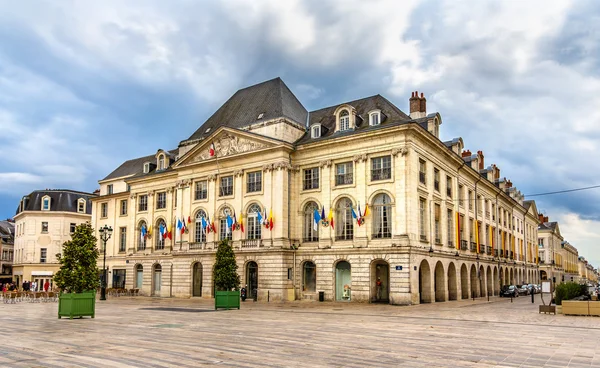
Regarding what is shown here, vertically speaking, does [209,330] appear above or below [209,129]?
below

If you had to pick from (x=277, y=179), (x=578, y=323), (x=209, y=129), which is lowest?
(x=578, y=323)

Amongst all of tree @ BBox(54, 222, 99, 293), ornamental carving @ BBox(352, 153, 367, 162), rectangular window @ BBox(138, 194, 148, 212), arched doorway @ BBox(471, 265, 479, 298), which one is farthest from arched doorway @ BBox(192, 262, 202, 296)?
arched doorway @ BBox(471, 265, 479, 298)

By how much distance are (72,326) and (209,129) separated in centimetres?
3115

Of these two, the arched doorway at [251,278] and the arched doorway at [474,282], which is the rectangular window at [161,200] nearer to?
the arched doorway at [251,278]

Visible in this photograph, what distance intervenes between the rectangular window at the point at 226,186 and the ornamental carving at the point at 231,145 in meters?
1.97

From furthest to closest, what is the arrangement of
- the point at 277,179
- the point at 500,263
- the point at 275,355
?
the point at 500,263, the point at 277,179, the point at 275,355

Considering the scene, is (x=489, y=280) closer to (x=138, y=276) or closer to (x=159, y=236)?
(x=159, y=236)

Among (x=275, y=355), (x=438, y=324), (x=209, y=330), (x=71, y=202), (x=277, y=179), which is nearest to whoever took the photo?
(x=275, y=355)

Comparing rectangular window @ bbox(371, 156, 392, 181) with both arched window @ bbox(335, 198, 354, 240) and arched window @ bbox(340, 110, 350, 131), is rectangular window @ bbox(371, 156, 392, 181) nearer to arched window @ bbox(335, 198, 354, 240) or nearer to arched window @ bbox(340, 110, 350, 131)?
arched window @ bbox(335, 198, 354, 240)

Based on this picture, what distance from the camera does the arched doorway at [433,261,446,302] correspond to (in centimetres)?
3834

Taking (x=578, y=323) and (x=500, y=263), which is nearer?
(x=578, y=323)

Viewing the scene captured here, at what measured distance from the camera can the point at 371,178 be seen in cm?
3591

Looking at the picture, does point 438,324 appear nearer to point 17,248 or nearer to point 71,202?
point 71,202

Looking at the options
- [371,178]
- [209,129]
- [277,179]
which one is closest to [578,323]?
[371,178]
